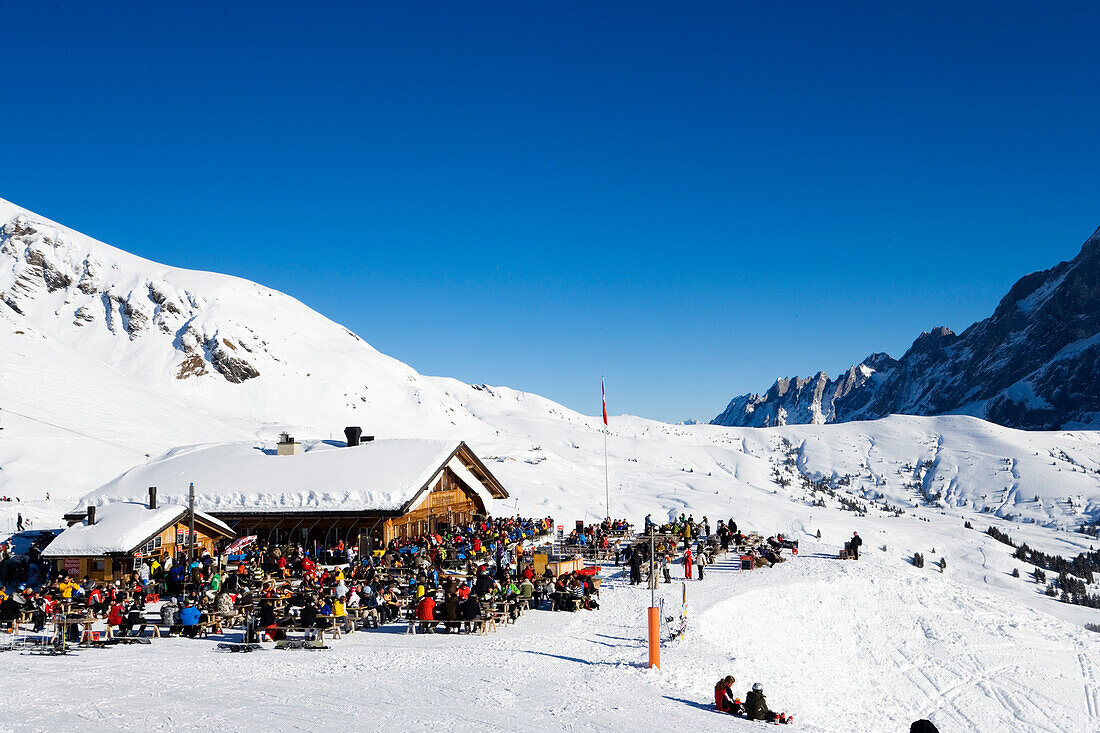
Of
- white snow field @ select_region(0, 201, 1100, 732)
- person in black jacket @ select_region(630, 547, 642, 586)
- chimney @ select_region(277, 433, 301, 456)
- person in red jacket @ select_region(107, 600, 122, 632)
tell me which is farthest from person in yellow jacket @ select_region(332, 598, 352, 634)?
chimney @ select_region(277, 433, 301, 456)

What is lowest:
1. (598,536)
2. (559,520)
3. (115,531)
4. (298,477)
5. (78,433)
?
(598,536)

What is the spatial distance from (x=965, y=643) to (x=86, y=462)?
175 feet

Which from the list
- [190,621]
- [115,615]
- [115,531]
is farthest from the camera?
[115,531]

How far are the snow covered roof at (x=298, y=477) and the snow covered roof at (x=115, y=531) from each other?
4698mm

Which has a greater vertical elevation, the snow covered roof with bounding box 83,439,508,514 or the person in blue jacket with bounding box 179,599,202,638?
the snow covered roof with bounding box 83,439,508,514

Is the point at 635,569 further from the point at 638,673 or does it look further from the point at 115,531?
the point at 115,531

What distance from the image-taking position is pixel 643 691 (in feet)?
42.8

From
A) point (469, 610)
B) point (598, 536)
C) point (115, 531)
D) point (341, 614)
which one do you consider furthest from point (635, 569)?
point (115, 531)

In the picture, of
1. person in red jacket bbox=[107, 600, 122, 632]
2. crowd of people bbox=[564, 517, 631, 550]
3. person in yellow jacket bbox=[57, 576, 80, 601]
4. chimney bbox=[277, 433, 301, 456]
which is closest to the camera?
person in red jacket bbox=[107, 600, 122, 632]

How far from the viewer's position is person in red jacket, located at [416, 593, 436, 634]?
1748cm

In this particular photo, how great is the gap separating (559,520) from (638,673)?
1121 inches

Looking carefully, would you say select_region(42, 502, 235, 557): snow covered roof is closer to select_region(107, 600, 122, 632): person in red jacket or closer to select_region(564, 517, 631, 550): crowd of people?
select_region(107, 600, 122, 632): person in red jacket

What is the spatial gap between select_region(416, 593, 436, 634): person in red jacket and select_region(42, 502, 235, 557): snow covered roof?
11.5 metres

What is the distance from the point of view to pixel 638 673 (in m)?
14.1
